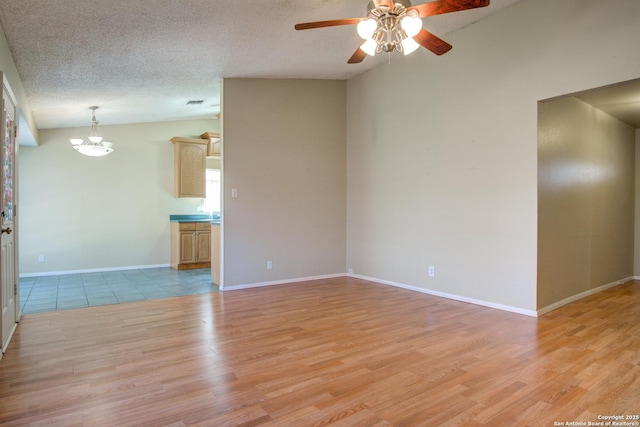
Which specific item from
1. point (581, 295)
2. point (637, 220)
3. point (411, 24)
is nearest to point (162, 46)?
point (411, 24)

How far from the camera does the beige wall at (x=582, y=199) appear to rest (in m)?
3.62

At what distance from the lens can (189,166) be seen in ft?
22.8

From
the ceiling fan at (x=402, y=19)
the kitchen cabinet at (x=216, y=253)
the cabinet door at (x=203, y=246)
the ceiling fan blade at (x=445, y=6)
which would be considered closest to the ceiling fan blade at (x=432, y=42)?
the ceiling fan at (x=402, y=19)

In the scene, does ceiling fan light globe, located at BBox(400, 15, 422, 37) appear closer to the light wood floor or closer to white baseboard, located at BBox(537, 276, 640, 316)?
the light wood floor

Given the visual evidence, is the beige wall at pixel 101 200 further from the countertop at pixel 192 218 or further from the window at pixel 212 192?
the window at pixel 212 192

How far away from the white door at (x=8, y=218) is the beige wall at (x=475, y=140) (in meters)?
3.87

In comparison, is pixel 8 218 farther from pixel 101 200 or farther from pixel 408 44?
pixel 101 200

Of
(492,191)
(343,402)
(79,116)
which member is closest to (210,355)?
(343,402)

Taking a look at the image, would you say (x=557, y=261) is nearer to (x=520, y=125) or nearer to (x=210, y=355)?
(x=520, y=125)

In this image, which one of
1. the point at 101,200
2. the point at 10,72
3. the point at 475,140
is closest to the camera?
the point at 10,72

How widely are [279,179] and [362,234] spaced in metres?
1.40

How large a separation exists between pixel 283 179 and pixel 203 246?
247cm

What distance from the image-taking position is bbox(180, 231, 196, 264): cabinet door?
6574 mm

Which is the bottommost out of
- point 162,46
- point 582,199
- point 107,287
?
point 107,287
